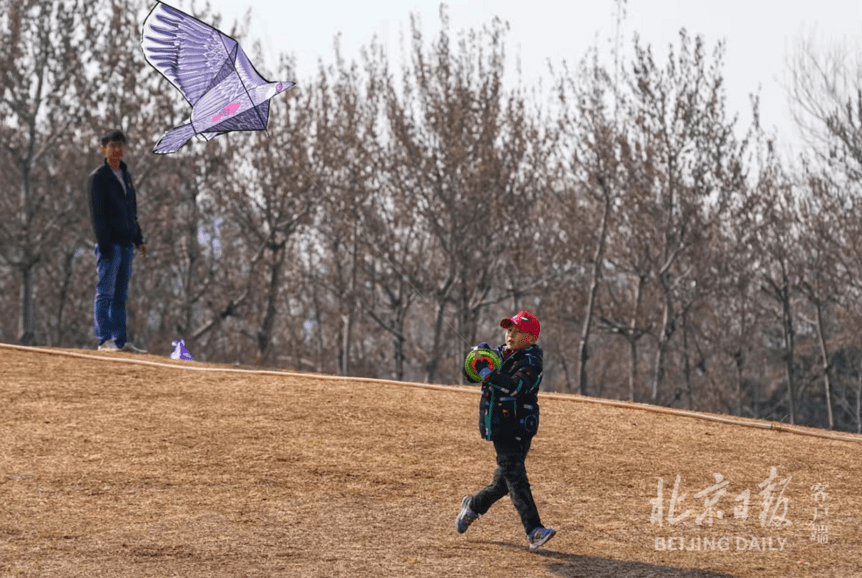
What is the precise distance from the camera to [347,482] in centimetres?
838

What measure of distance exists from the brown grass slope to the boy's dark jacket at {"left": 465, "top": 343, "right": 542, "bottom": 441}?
878 mm

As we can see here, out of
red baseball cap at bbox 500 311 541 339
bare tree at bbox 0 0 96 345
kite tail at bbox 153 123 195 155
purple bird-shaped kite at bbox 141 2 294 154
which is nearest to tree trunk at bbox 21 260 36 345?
bare tree at bbox 0 0 96 345

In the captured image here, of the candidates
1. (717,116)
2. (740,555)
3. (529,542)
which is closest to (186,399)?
(529,542)

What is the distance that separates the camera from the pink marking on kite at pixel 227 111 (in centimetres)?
1047

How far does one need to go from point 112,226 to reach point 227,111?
8.75ft

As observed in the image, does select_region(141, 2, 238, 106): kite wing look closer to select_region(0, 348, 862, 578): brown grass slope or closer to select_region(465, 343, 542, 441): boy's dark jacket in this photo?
select_region(0, 348, 862, 578): brown grass slope

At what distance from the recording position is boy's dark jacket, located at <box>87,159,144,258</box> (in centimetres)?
1193

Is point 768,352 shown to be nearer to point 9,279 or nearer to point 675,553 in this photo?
point 9,279

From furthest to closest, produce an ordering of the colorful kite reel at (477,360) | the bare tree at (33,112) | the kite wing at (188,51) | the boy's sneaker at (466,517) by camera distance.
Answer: the bare tree at (33,112), the kite wing at (188,51), the boy's sneaker at (466,517), the colorful kite reel at (477,360)

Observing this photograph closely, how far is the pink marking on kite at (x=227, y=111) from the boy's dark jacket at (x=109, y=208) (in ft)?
7.07

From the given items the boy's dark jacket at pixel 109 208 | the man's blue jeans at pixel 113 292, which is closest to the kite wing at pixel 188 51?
the boy's dark jacket at pixel 109 208
